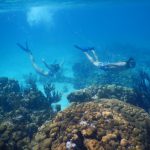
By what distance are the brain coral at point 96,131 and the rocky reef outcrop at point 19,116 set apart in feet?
3.72

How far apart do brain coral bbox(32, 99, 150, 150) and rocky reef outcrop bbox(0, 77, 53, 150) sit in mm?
1134

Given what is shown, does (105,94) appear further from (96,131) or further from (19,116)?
(96,131)

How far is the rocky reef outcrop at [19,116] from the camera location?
838 centimetres

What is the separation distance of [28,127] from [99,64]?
867 centimetres

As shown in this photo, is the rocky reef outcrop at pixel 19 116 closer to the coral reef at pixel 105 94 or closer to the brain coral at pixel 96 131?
the brain coral at pixel 96 131

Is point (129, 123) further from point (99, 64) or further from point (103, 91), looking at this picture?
point (99, 64)

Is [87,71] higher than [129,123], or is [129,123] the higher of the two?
[87,71]

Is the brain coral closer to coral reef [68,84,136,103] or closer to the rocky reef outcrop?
the rocky reef outcrop

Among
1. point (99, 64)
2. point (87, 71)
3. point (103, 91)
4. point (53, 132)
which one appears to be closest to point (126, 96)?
point (103, 91)

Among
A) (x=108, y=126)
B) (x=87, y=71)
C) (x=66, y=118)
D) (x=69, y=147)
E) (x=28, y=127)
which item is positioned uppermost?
(x=87, y=71)

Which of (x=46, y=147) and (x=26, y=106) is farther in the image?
(x=26, y=106)

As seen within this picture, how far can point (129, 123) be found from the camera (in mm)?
7375

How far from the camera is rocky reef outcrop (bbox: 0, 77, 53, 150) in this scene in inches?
330

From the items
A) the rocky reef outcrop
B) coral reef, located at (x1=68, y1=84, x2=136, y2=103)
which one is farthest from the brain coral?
coral reef, located at (x1=68, y1=84, x2=136, y2=103)
